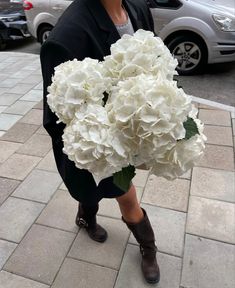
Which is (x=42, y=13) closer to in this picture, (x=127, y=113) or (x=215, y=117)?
(x=215, y=117)

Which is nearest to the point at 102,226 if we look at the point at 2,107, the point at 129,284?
the point at 129,284

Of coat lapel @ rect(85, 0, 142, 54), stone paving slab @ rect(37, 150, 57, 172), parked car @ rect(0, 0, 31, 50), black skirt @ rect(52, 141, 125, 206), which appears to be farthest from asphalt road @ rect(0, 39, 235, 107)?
parked car @ rect(0, 0, 31, 50)

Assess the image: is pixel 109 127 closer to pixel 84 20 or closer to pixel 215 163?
pixel 84 20

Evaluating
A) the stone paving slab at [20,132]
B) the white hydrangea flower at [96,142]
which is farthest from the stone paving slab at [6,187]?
the white hydrangea flower at [96,142]

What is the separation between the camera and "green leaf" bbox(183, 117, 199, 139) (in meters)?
1.00

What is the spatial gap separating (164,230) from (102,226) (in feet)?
1.54

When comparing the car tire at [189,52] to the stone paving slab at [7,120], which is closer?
the stone paving slab at [7,120]

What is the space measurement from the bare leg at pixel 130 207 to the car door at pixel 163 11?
4.32 metres

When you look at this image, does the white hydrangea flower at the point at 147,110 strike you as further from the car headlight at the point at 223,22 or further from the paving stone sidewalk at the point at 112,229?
the car headlight at the point at 223,22

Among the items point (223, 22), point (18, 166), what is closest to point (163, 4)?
point (223, 22)

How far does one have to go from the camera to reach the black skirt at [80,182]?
5.37 ft

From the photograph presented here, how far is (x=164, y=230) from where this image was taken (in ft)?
8.17

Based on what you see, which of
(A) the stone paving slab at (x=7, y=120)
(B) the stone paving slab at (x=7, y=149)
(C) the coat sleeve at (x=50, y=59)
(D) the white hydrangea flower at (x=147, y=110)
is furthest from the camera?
(A) the stone paving slab at (x=7, y=120)

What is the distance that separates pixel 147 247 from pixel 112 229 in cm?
46
